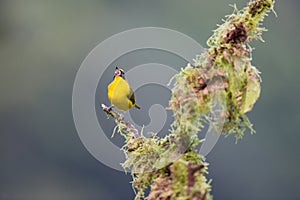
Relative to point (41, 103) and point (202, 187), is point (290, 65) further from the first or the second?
point (202, 187)

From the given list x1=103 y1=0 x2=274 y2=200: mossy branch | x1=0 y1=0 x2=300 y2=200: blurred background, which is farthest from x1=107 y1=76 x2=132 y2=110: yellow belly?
x1=0 y1=0 x2=300 y2=200: blurred background

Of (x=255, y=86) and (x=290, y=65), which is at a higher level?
(x=290, y=65)

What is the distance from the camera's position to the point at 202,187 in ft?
1.89

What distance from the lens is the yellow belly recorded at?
3.45ft

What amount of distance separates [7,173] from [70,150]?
2.45 ft

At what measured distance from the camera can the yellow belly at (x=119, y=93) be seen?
1.05 m

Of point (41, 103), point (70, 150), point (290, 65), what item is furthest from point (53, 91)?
point (290, 65)

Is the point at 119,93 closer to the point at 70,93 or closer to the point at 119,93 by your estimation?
the point at 119,93

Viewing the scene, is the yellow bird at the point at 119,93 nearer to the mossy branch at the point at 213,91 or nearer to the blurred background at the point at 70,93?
the mossy branch at the point at 213,91

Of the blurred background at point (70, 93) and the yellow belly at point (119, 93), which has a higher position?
the blurred background at point (70, 93)

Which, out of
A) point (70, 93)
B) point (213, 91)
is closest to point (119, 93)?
point (213, 91)

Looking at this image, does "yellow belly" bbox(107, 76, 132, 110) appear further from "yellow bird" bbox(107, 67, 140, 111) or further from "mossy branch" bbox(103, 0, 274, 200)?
"mossy branch" bbox(103, 0, 274, 200)

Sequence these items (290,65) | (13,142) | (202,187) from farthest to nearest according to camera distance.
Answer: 1. (290,65)
2. (13,142)
3. (202,187)

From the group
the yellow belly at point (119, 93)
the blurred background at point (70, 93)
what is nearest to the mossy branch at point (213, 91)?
the yellow belly at point (119, 93)
